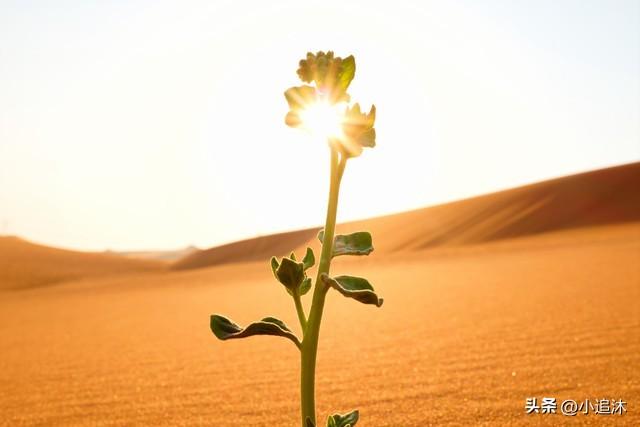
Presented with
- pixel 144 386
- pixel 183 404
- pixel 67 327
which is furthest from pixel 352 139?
pixel 67 327

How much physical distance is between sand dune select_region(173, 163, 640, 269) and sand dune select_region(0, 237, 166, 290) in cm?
952

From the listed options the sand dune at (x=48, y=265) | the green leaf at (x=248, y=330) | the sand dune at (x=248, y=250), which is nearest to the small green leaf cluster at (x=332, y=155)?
the green leaf at (x=248, y=330)

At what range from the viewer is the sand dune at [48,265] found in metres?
26.2

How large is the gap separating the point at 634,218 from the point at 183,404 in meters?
24.1

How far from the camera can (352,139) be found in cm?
81

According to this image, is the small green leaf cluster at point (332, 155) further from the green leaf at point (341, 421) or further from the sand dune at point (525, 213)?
the sand dune at point (525, 213)

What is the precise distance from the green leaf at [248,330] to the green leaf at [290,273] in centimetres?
6

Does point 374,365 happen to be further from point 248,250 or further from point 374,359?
point 248,250

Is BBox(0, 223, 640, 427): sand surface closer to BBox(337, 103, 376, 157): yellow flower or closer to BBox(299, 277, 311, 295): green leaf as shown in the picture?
BBox(299, 277, 311, 295): green leaf

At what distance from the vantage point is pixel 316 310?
32.9 inches

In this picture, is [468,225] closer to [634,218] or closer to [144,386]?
[634,218]

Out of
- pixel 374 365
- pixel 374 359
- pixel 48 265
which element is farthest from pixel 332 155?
pixel 48 265

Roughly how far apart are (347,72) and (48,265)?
1362 inches

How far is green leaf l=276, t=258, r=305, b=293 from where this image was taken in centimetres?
85
